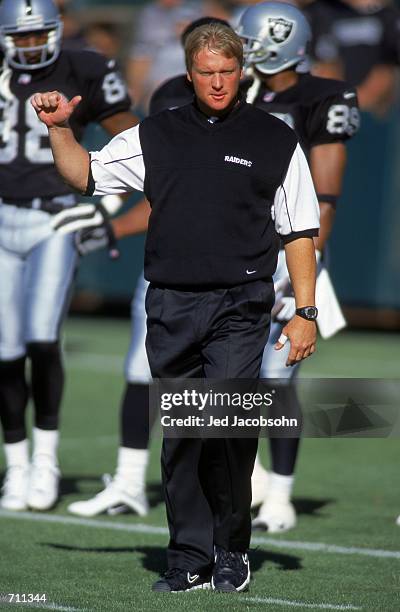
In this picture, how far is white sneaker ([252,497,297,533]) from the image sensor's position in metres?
6.14

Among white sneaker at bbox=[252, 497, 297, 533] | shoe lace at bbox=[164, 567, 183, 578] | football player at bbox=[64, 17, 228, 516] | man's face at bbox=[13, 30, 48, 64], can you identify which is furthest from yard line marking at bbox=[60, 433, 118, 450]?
shoe lace at bbox=[164, 567, 183, 578]

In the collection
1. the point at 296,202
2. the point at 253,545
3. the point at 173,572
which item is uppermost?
the point at 296,202

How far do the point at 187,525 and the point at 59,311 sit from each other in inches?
73.7

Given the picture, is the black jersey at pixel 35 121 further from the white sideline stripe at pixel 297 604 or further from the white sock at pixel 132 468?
the white sideline stripe at pixel 297 604

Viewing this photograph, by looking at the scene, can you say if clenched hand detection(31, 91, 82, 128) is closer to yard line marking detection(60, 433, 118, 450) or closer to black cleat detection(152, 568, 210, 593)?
black cleat detection(152, 568, 210, 593)

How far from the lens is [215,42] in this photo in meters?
4.70

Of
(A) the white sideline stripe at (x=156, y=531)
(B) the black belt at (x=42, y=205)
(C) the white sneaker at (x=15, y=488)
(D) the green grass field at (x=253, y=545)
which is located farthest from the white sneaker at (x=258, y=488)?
(B) the black belt at (x=42, y=205)

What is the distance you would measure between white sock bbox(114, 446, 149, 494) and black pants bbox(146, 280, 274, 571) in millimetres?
1537

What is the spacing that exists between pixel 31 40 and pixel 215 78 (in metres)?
1.98

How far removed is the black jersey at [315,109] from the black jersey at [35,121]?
72 cm

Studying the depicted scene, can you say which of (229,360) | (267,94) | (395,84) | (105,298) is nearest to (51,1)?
(267,94)

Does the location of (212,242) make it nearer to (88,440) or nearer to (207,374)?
(207,374)

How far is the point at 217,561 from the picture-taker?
4.91 meters

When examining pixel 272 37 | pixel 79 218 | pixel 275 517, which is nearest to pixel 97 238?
pixel 79 218
